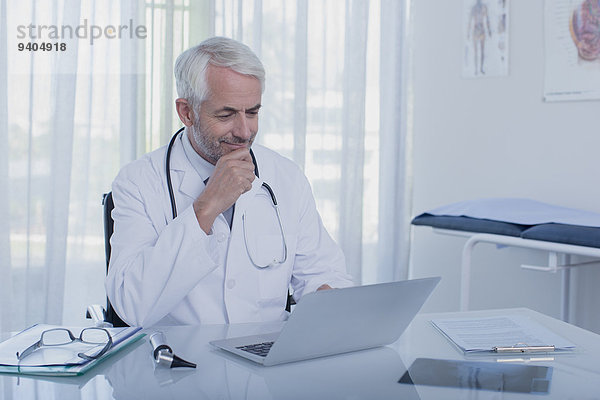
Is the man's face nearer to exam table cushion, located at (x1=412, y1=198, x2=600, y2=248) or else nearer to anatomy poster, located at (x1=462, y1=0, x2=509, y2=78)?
exam table cushion, located at (x1=412, y1=198, x2=600, y2=248)

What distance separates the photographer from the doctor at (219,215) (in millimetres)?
1441

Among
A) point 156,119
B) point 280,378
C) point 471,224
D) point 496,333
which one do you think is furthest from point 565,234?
point 156,119

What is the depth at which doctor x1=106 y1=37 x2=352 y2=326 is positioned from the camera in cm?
144

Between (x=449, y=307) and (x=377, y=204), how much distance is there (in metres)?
0.59

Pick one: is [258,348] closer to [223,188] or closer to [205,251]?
[205,251]

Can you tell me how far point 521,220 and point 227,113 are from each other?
1.12 m

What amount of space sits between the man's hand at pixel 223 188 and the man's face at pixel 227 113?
0.28 ft

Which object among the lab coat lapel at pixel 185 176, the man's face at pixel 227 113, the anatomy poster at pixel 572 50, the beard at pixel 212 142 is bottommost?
the lab coat lapel at pixel 185 176

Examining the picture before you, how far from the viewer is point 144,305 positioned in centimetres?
137

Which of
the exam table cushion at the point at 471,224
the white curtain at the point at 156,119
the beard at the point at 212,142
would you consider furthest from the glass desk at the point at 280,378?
the white curtain at the point at 156,119

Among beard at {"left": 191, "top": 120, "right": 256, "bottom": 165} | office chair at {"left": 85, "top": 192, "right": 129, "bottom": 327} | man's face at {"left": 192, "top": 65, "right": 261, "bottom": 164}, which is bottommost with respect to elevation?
office chair at {"left": 85, "top": 192, "right": 129, "bottom": 327}

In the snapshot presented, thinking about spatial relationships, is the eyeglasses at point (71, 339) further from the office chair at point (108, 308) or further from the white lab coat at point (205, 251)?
the office chair at point (108, 308)

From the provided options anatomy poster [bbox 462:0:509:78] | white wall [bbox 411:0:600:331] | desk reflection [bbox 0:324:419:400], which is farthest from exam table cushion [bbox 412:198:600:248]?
desk reflection [bbox 0:324:419:400]

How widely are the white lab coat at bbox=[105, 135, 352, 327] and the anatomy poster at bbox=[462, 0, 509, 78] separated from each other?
1.52 metres
